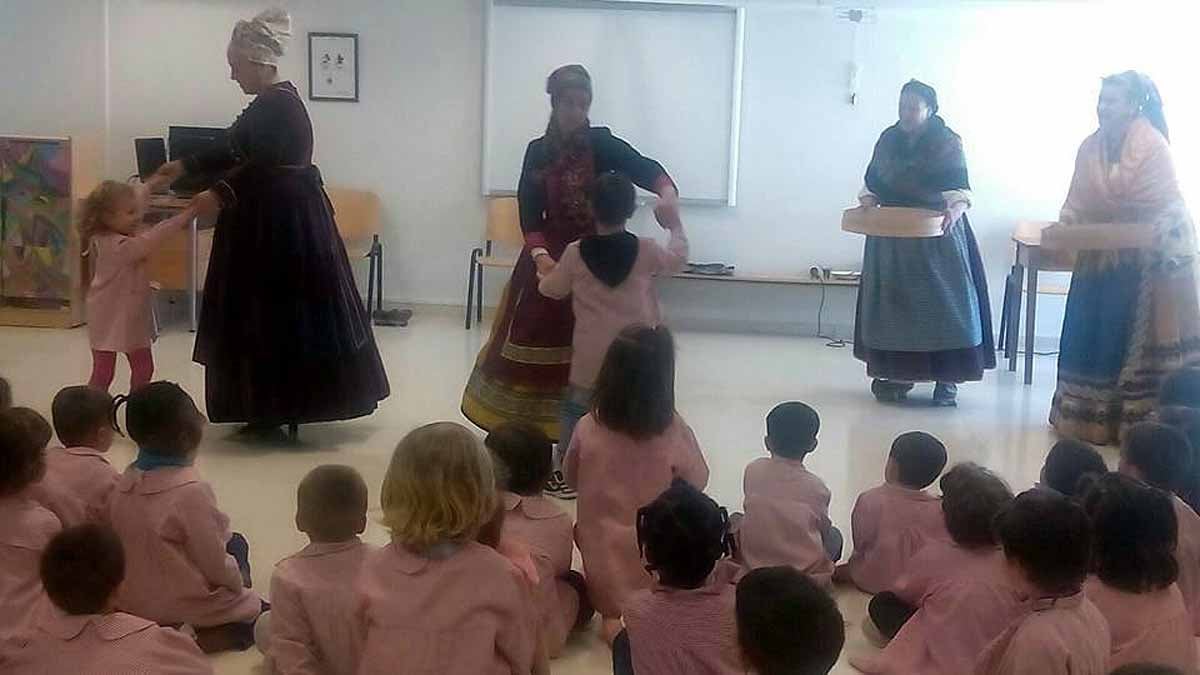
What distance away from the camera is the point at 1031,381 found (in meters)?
6.96

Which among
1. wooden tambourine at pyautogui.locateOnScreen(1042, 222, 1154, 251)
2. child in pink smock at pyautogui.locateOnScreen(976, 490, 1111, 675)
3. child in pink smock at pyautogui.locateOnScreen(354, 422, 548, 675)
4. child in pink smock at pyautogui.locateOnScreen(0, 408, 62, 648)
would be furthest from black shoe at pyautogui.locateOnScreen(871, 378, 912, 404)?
child in pink smock at pyautogui.locateOnScreen(0, 408, 62, 648)

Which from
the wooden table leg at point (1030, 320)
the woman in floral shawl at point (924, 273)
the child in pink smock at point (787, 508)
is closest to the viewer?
the child in pink smock at point (787, 508)

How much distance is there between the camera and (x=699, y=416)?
5.91 meters

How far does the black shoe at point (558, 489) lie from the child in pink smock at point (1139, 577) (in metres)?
2.11

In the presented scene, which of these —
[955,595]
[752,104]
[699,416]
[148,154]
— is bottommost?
[699,416]

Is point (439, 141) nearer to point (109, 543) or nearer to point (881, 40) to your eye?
point (881, 40)

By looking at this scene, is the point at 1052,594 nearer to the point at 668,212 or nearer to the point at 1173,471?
the point at 1173,471

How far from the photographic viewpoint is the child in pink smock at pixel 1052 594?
232cm

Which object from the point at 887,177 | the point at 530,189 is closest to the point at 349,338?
Answer: the point at 530,189

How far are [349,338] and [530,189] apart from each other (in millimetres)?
951

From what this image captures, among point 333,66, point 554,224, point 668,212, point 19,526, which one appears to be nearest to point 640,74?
point 333,66

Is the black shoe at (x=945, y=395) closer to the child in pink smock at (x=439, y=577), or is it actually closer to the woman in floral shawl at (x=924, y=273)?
the woman in floral shawl at (x=924, y=273)

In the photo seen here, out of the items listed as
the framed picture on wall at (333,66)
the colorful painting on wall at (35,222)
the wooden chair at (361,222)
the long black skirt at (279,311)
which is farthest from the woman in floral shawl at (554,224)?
the framed picture on wall at (333,66)

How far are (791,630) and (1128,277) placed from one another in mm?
3941
